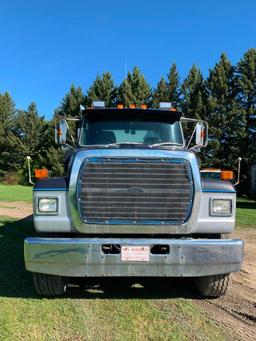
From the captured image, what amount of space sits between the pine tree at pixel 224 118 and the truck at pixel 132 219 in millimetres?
43294

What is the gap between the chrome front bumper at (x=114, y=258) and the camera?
536 centimetres

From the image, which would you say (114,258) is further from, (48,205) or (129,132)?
(129,132)

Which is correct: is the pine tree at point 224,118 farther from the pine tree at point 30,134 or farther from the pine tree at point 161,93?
the pine tree at point 30,134

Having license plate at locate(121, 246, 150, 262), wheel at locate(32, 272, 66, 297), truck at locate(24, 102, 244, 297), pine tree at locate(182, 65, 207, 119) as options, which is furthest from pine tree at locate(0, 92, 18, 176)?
license plate at locate(121, 246, 150, 262)

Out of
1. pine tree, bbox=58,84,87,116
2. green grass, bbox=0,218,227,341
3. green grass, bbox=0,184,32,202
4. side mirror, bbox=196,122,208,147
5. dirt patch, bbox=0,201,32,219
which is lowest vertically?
green grass, bbox=0,184,32,202

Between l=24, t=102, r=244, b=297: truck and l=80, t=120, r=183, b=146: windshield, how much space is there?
3.84ft

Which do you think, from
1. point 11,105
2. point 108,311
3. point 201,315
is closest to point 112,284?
point 108,311

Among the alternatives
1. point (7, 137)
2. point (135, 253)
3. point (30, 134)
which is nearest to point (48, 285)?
point (135, 253)

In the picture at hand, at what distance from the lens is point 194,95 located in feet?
174

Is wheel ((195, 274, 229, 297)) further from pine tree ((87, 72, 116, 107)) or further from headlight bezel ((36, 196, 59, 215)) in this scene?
pine tree ((87, 72, 116, 107))

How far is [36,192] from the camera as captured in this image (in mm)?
5613

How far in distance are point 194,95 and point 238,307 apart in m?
48.7

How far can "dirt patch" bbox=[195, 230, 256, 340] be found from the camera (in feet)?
16.5

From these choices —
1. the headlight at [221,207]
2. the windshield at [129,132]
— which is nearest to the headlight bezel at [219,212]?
the headlight at [221,207]
